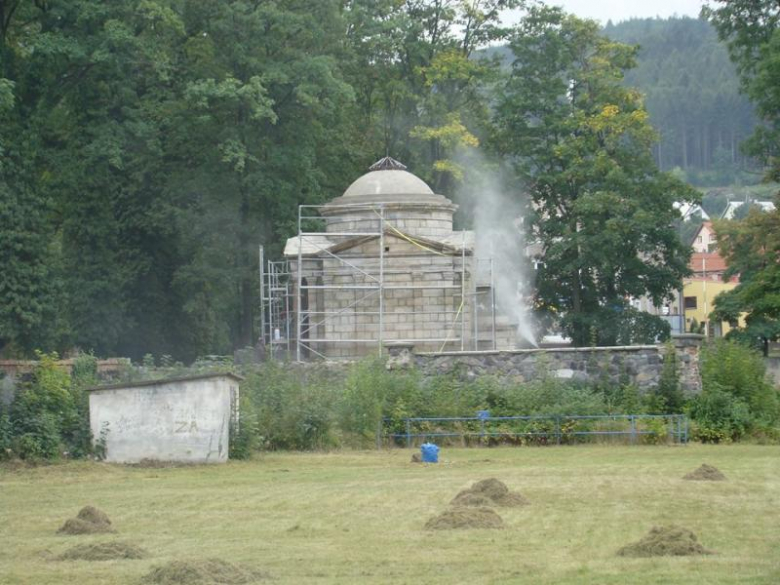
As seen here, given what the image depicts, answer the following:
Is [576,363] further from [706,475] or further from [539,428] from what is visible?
[706,475]

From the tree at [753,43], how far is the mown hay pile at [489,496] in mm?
30528

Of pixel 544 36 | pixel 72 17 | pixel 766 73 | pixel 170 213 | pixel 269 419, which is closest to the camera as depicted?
pixel 269 419

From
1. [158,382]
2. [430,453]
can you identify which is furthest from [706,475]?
[158,382]

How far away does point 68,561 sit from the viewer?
14945 mm

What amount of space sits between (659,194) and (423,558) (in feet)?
142

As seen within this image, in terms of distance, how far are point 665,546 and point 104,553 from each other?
579 centimetres

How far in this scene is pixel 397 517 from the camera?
18453mm

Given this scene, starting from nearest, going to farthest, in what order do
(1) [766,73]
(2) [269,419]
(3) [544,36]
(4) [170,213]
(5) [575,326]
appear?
1. (2) [269,419]
2. (1) [766,73]
3. (4) [170,213]
4. (5) [575,326]
5. (3) [544,36]

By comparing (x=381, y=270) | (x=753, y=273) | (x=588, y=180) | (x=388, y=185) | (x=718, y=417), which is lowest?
(x=718, y=417)

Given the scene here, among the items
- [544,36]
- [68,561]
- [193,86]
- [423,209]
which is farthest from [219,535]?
Answer: [544,36]

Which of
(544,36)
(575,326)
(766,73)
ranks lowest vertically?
(575,326)

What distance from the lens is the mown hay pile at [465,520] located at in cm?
1705

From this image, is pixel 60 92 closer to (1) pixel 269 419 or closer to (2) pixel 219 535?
(1) pixel 269 419

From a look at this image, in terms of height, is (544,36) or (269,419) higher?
(544,36)
